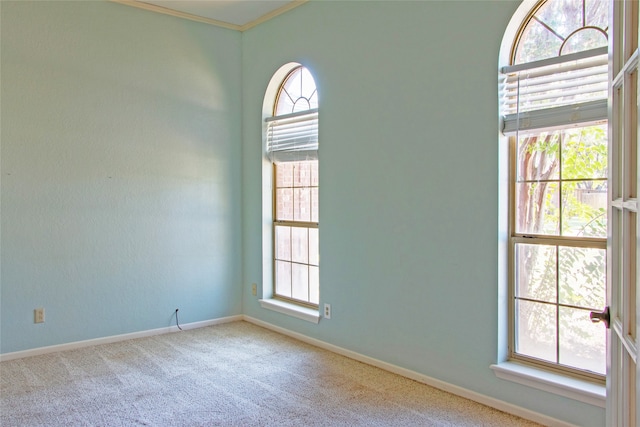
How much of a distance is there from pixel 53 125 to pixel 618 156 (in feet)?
12.3

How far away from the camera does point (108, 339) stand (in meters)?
4.05

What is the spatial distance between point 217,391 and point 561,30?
281 centimetres

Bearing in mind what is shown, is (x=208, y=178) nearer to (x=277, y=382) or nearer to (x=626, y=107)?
(x=277, y=382)

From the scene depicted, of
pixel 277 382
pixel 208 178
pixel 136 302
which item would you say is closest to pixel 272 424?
pixel 277 382

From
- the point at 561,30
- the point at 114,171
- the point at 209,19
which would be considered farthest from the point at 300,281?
the point at 561,30

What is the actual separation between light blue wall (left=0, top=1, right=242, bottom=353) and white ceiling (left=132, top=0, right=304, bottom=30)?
0.09m

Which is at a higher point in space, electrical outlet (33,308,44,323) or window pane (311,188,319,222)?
window pane (311,188,319,222)

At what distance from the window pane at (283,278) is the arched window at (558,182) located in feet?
7.02

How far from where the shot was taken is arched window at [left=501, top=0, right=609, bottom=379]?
2.48m

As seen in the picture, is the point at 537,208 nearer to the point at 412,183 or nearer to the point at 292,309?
the point at 412,183

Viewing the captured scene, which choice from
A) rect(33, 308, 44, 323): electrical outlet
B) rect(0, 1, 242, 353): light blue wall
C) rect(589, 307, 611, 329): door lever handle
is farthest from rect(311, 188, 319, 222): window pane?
rect(589, 307, 611, 329): door lever handle

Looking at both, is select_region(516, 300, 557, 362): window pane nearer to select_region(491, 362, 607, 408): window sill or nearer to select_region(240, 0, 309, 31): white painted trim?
select_region(491, 362, 607, 408): window sill

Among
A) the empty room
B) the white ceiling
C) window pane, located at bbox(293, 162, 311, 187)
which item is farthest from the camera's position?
window pane, located at bbox(293, 162, 311, 187)

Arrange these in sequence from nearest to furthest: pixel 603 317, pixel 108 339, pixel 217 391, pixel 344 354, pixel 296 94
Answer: pixel 603 317 < pixel 217 391 < pixel 344 354 < pixel 108 339 < pixel 296 94
